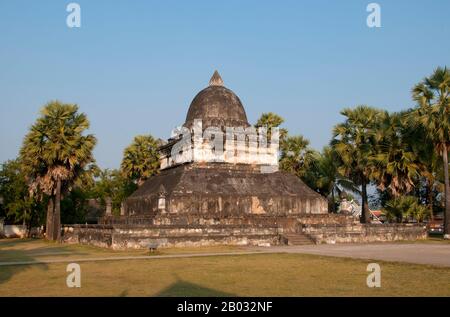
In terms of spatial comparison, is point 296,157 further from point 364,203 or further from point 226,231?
point 226,231

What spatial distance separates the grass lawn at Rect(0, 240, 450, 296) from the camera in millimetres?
10734

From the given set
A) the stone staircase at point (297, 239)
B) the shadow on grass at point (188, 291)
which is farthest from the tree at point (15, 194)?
the shadow on grass at point (188, 291)

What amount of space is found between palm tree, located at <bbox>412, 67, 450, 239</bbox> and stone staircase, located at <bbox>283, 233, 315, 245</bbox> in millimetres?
9920

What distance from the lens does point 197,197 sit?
31984mm

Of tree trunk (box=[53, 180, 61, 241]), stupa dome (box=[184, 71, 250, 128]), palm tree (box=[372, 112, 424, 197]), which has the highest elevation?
stupa dome (box=[184, 71, 250, 128])

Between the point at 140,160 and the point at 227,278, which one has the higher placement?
the point at 140,160

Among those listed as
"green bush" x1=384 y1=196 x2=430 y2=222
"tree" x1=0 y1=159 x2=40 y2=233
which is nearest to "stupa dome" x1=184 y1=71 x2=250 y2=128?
"green bush" x1=384 y1=196 x2=430 y2=222

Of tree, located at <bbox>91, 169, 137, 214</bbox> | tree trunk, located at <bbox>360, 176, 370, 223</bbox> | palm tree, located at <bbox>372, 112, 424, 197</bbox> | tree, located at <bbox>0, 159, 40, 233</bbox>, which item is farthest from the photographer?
tree, located at <bbox>91, 169, 137, 214</bbox>

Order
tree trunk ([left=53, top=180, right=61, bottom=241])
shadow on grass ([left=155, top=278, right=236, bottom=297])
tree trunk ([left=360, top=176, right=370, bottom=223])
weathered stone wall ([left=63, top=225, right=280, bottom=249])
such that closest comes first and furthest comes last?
1. shadow on grass ([left=155, top=278, right=236, bottom=297])
2. weathered stone wall ([left=63, top=225, right=280, bottom=249])
3. tree trunk ([left=53, top=180, right=61, bottom=241])
4. tree trunk ([left=360, top=176, right=370, bottom=223])

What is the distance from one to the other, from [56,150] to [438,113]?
2464cm

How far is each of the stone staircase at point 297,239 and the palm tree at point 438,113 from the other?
9920mm

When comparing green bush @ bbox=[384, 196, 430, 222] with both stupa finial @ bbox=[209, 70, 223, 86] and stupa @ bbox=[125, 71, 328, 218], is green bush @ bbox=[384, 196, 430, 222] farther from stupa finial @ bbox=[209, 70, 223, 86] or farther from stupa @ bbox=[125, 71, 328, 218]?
stupa finial @ bbox=[209, 70, 223, 86]

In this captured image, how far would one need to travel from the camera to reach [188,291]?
10922 mm

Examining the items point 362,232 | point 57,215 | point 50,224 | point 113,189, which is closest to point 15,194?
point 50,224
